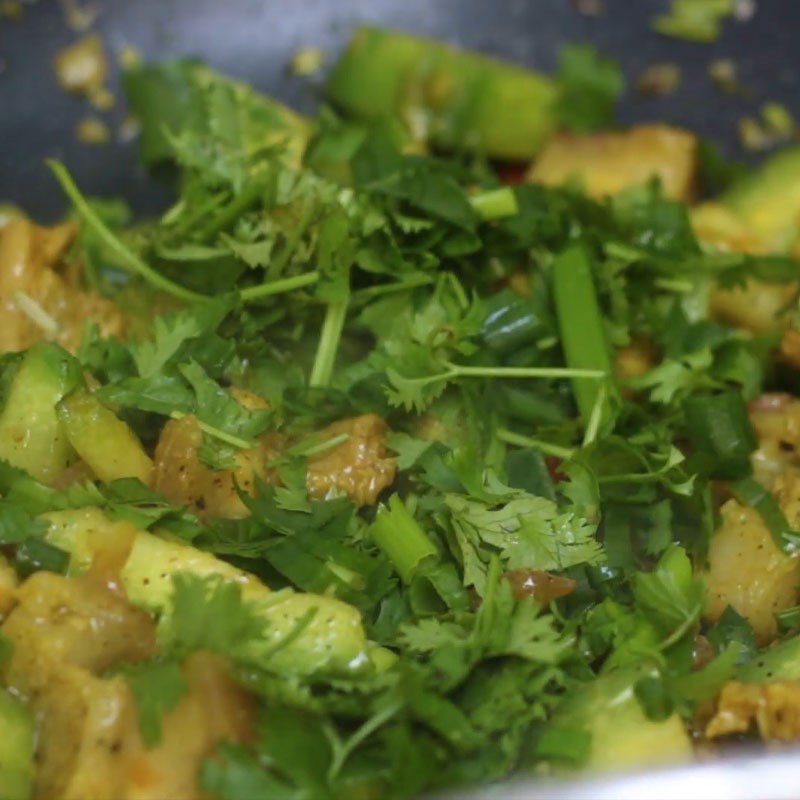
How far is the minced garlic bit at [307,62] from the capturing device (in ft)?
8.27

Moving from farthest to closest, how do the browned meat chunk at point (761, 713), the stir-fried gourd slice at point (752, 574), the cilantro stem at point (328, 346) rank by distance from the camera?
the cilantro stem at point (328, 346)
the stir-fried gourd slice at point (752, 574)
the browned meat chunk at point (761, 713)

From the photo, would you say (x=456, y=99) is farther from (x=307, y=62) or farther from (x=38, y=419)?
(x=38, y=419)

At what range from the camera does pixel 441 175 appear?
1850 mm

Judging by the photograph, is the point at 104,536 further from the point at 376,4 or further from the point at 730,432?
the point at 376,4

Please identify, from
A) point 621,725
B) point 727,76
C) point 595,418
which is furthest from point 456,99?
point 621,725

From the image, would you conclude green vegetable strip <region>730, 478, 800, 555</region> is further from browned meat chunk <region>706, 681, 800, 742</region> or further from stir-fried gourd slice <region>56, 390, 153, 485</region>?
stir-fried gourd slice <region>56, 390, 153, 485</region>

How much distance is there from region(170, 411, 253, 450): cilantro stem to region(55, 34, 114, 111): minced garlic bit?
3.86ft

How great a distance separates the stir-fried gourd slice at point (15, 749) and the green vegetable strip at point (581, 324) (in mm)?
904

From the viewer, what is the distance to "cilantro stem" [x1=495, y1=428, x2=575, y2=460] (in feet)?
5.43

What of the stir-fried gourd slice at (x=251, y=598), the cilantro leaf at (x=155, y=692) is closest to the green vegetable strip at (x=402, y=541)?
the stir-fried gourd slice at (x=251, y=598)

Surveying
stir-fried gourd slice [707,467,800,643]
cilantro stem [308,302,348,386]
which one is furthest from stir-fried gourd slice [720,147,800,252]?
cilantro stem [308,302,348,386]

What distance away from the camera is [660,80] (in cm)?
254

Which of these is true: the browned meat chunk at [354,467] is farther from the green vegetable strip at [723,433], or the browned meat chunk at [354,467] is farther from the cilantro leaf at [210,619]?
the green vegetable strip at [723,433]

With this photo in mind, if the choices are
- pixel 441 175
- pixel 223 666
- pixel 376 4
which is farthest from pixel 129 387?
pixel 376 4
